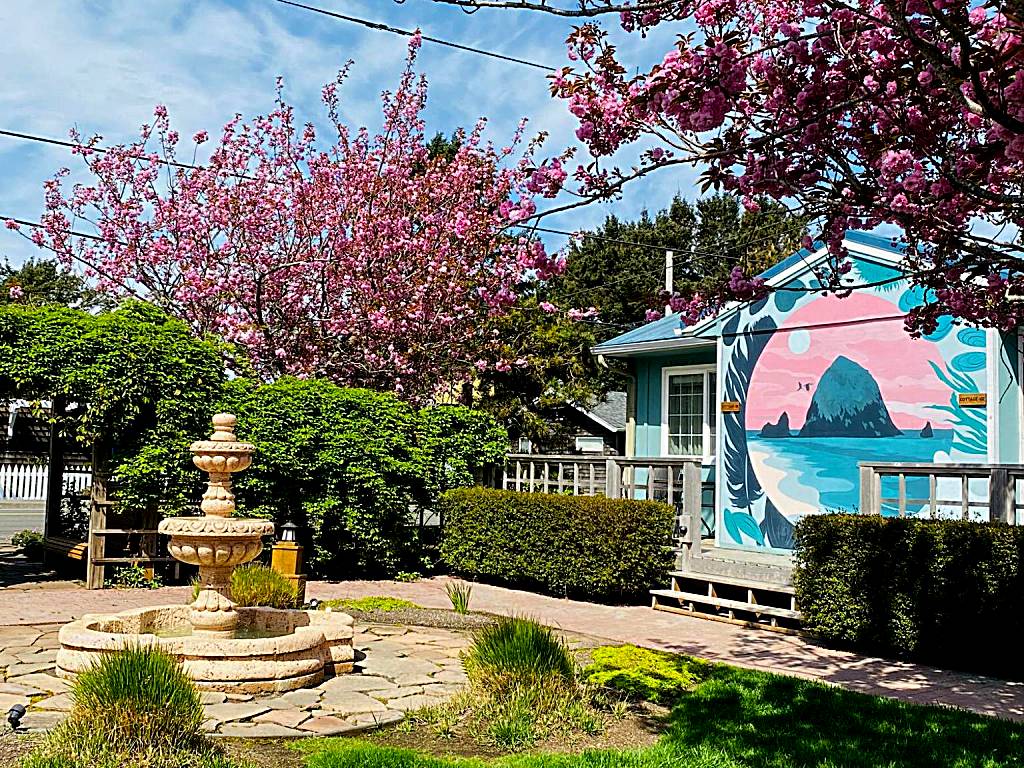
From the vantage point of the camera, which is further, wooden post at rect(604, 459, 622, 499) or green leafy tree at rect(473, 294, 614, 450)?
green leafy tree at rect(473, 294, 614, 450)

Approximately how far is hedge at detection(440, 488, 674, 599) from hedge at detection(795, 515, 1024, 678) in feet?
7.61

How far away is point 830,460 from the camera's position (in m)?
12.2

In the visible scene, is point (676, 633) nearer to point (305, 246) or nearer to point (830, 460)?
point (830, 460)

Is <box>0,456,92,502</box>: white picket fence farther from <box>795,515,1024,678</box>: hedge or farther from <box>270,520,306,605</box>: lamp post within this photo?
<box>795,515,1024,678</box>: hedge

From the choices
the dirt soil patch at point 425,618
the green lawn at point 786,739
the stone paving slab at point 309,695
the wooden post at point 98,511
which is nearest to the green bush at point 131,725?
the green lawn at point 786,739

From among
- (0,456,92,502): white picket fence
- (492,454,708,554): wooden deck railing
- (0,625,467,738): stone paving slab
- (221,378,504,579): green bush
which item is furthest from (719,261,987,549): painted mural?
(0,456,92,502): white picket fence

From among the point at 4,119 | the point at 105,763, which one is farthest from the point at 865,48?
the point at 4,119

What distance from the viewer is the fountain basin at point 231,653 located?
6.54 metres

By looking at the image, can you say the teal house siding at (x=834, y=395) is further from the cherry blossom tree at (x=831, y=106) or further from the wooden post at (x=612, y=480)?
the cherry blossom tree at (x=831, y=106)

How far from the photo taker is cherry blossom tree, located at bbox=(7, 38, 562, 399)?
14.8m

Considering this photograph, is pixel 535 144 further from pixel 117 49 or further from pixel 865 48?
pixel 865 48

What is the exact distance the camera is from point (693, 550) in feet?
37.3

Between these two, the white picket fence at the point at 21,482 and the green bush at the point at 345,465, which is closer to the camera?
the green bush at the point at 345,465

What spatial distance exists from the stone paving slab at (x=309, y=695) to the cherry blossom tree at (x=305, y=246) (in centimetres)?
709
